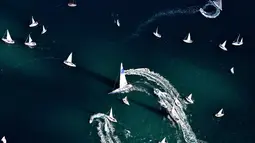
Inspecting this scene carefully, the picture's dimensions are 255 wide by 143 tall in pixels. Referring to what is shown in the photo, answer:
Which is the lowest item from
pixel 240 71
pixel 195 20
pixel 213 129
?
pixel 213 129

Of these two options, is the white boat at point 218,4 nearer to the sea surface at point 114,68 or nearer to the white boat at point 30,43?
the sea surface at point 114,68

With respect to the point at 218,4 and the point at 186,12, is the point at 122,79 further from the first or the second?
the point at 218,4

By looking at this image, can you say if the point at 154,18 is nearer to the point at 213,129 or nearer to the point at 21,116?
the point at 213,129

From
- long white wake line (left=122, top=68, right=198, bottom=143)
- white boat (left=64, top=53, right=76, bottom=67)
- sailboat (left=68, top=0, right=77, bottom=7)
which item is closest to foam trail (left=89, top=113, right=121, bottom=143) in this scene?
long white wake line (left=122, top=68, right=198, bottom=143)

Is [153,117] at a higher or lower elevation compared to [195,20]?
lower

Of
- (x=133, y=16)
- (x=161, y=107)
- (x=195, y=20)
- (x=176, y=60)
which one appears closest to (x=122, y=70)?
(x=161, y=107)

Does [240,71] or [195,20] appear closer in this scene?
[240,71]

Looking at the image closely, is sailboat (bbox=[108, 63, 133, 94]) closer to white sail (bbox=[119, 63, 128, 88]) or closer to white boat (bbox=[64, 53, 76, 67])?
white sail (bbox=[119, 63, 128, 88])
